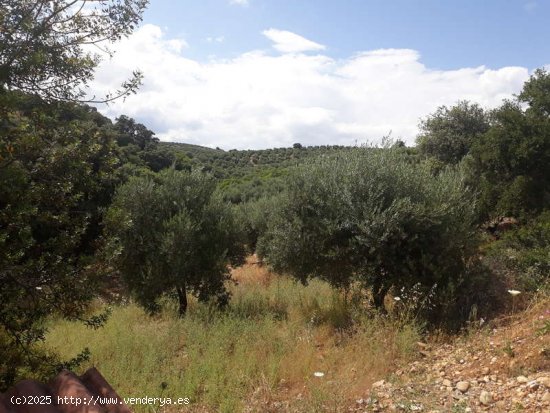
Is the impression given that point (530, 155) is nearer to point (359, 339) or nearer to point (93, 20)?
point (359, 339)

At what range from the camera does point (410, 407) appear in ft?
15.0

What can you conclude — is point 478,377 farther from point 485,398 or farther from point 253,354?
point 253,354

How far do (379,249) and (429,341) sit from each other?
181 centimetres

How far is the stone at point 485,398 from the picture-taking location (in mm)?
4621

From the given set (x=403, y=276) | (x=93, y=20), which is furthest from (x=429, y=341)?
(x=93, y=20)

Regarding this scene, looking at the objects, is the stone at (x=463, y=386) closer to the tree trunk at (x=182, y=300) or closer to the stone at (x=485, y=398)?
the stone at (x=485, y=398)

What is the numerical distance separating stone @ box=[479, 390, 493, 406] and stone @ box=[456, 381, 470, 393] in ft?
0.77

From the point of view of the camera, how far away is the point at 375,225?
7797mm

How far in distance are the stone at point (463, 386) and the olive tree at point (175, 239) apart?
6.60 meters

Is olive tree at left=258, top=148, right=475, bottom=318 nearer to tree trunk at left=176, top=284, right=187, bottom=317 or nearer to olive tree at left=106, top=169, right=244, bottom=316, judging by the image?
olive tree at left=106, top=169, right=244, bottom=316

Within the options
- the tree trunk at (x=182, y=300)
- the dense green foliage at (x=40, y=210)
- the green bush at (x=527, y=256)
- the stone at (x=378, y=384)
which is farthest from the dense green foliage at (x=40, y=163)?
the green bush at (x=527, y=256)

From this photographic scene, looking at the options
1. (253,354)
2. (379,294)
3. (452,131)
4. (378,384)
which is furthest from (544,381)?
(452,131)

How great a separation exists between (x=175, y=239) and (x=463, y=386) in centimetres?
690

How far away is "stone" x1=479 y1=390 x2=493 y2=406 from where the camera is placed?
462cm
